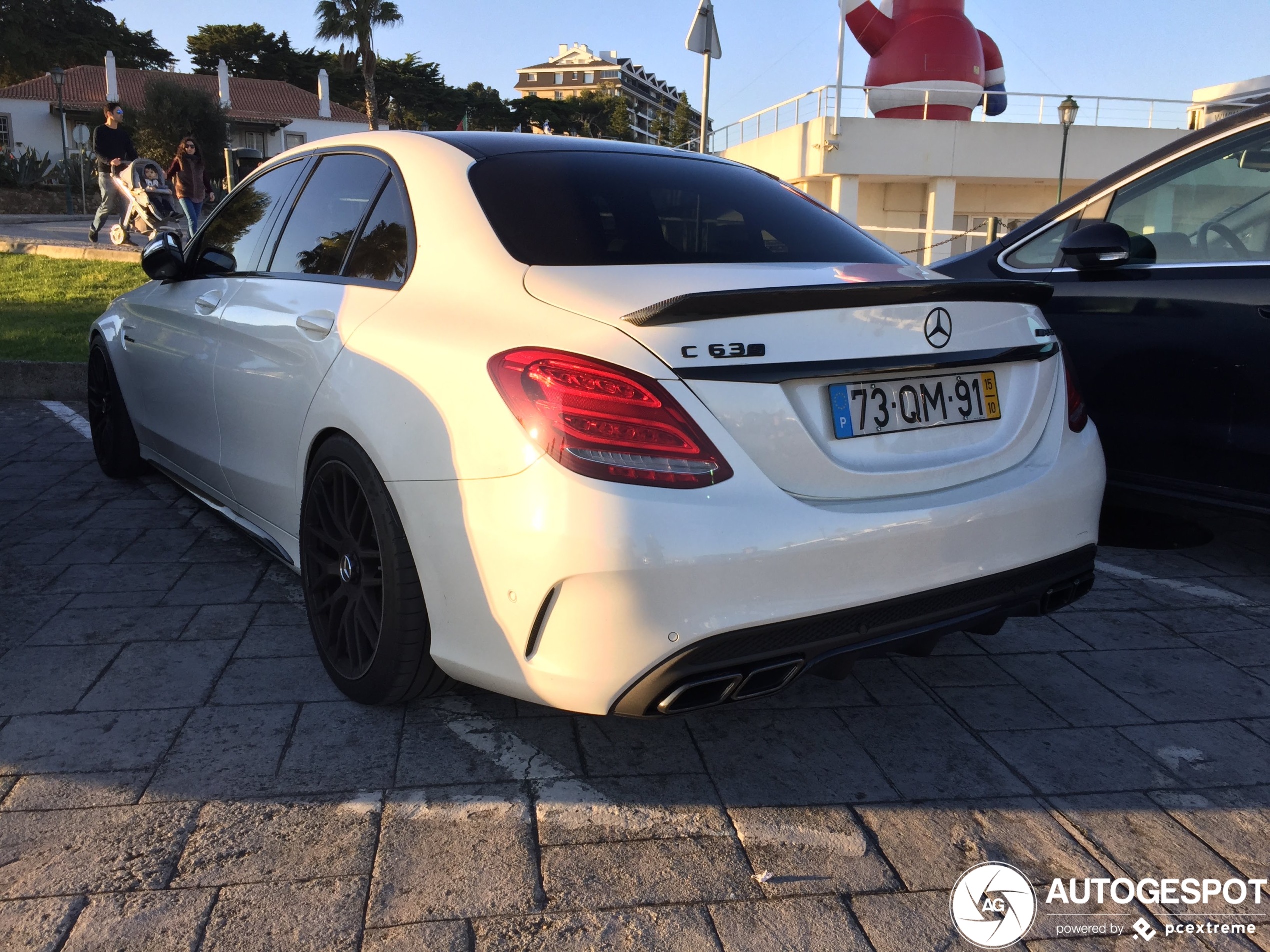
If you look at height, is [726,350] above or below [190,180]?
below

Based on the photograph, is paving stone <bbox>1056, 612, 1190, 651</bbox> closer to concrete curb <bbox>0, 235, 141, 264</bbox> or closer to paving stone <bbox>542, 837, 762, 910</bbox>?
paving stone <bbox>542, 837, 762, 910</bbox>

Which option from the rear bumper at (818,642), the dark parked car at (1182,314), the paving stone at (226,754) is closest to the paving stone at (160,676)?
the paving stone at (226,754)

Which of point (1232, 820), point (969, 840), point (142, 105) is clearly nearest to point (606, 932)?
point (969, 840)

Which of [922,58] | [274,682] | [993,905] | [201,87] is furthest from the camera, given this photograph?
[201,87]

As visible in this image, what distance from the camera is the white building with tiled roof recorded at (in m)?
51.8

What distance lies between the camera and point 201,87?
48.8m

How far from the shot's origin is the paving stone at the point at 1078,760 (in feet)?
8.16

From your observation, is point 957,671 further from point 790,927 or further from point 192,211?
point 192,211

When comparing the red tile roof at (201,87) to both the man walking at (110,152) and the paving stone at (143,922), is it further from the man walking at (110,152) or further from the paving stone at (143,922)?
the paving stone at (143,922)

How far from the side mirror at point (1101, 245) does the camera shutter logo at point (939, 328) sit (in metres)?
1.80

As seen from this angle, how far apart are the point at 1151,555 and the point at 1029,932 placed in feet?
9.05

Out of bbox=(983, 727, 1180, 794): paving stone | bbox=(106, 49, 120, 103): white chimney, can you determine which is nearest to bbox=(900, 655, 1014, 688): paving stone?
bbox=(983, 727, 1180, 794): paving stone

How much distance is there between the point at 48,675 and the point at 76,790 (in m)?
0.76

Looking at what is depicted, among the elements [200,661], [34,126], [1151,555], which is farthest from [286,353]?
[34,126]
